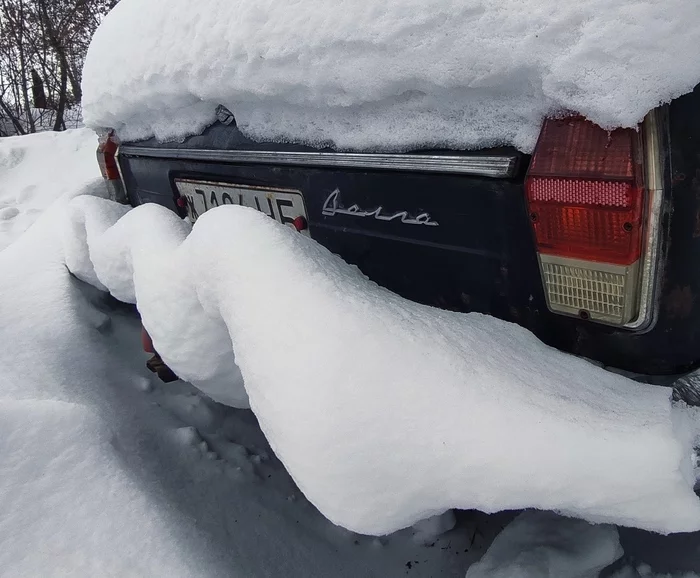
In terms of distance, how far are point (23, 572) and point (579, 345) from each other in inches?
49.9

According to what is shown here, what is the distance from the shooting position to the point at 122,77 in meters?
2.12

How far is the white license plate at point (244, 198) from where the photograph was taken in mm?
1634

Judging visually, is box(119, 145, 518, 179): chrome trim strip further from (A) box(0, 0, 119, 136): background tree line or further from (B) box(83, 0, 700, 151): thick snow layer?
(A) box(0, 0, 119, 136): background tree line

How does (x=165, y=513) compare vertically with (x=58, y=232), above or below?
below

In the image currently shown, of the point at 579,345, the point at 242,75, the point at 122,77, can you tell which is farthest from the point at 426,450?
the point at 122,77

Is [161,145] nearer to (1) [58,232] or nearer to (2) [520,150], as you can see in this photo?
(1) [58,232]

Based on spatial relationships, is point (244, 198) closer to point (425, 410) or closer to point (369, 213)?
point (369, 213)

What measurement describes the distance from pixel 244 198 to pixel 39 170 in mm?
4721

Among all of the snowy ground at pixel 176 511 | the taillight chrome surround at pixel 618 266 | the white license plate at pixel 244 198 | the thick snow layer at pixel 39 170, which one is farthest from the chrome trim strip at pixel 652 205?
the thick snow layer at pixel 39 170

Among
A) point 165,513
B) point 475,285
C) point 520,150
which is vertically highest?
point 520,150

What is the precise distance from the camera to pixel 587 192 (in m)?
0.98

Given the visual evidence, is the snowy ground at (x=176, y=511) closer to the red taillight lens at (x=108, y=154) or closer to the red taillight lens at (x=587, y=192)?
the red taillight lens at (x=587, y=192)

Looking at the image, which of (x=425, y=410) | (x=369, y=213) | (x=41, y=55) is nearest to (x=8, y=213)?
(x=369, y=213)

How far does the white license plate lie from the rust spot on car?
0.97 m
